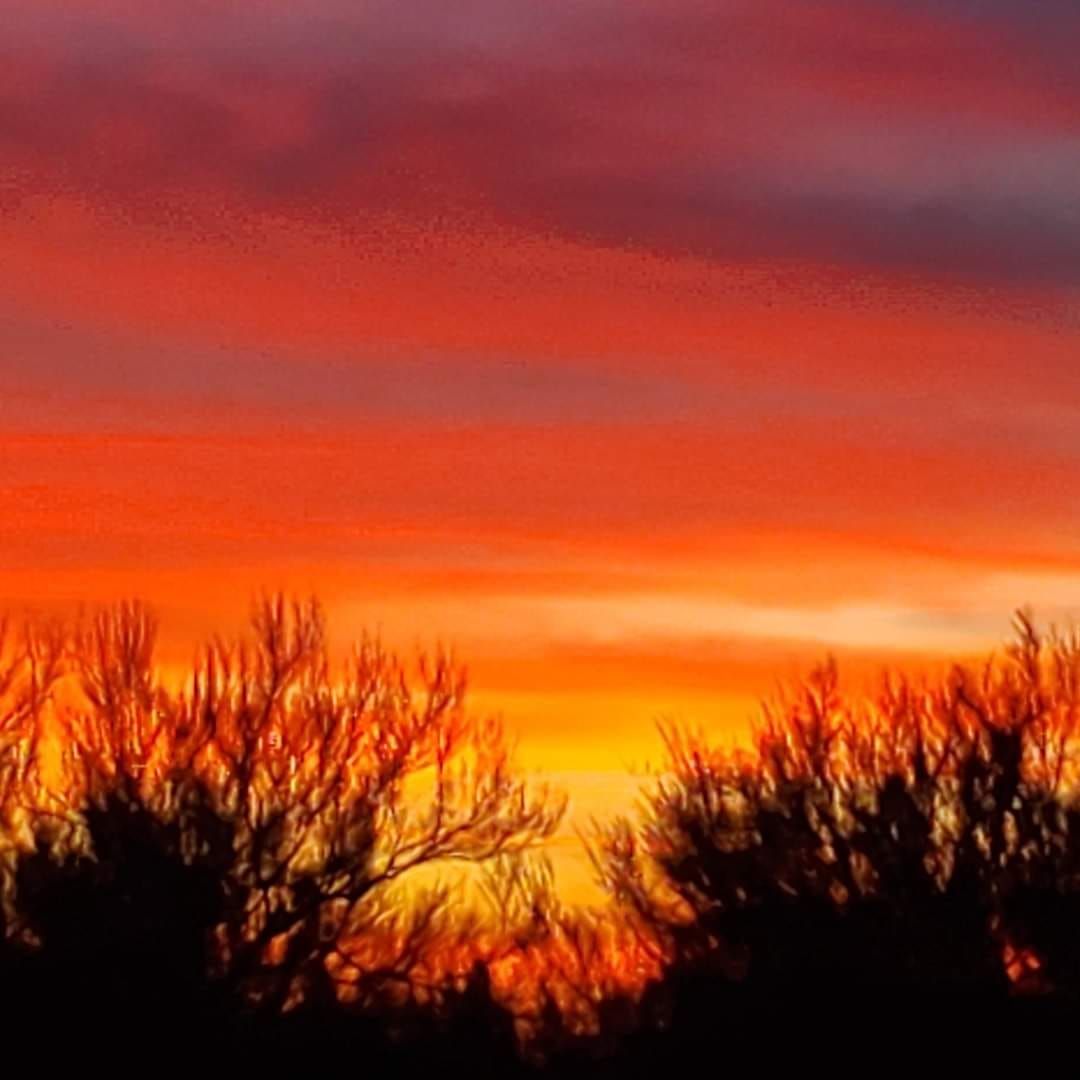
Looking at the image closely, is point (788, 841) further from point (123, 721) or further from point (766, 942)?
point (123, 721)

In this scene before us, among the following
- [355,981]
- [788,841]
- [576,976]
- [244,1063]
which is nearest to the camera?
[244,1063]

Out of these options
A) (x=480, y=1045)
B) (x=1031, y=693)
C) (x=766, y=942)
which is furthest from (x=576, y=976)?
(x=1031, y=693)

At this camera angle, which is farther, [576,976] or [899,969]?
[576,976]

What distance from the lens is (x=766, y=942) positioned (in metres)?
51.2

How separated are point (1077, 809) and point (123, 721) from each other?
16.3m

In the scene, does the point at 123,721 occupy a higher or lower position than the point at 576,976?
higher

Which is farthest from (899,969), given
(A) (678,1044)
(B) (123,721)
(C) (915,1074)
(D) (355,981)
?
(B) (123,721)

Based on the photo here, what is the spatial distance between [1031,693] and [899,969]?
6.11 metres

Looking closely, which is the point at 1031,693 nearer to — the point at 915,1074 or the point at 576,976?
the point at 915,1074

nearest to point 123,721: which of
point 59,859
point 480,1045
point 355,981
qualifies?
point 59,859

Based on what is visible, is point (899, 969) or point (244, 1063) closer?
point (244, 1063)

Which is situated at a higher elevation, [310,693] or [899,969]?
[310,693]

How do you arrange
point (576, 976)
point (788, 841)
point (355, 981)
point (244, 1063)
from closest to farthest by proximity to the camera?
point (244, 1063) < point (355, 981) < point (788, 841) < point (576, 976)

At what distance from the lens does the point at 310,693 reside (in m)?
47.4
